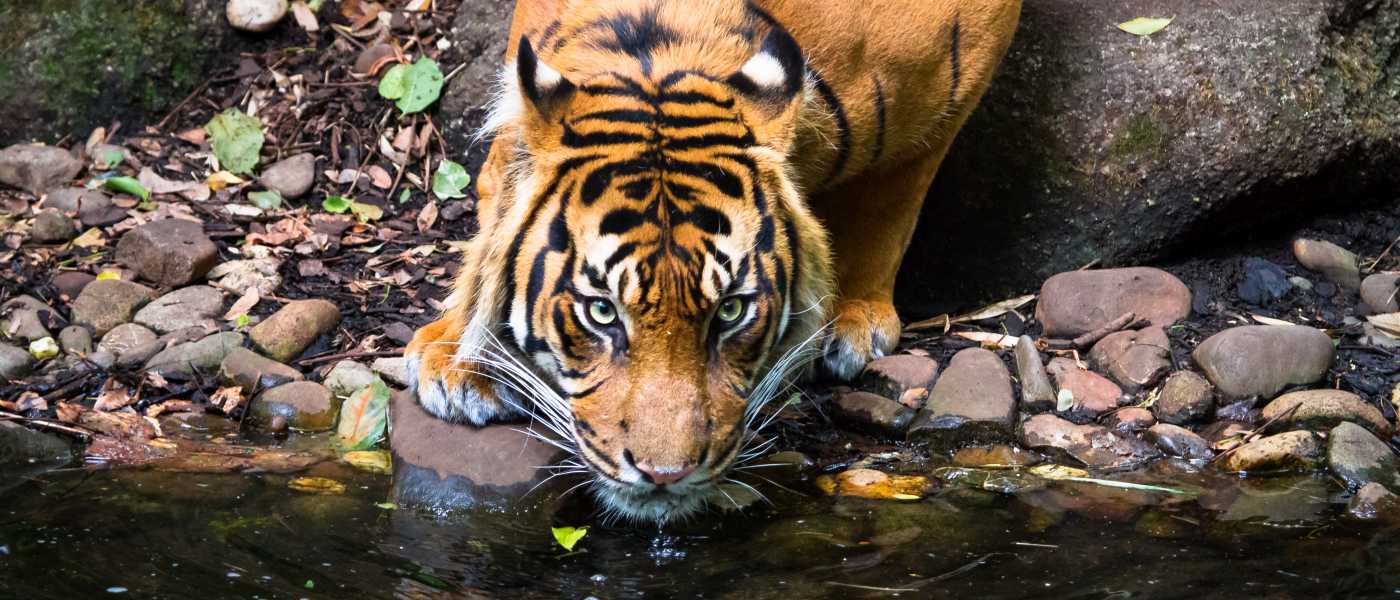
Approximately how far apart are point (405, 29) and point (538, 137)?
11.4 feet

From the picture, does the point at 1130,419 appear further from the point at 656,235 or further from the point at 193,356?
the point at 193,356

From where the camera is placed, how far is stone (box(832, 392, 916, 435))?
4.39 meters

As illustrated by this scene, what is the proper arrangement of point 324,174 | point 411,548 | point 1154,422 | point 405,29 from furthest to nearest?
point 405,29
point 324,174
point 1154,422
point 411,548

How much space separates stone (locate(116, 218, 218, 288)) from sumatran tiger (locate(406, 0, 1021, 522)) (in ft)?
4.94

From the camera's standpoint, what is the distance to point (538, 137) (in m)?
3.54

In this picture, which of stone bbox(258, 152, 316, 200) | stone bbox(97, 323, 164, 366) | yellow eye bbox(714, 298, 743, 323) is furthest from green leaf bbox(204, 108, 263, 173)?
yellow eye bbox(714, 298, 743, 323)

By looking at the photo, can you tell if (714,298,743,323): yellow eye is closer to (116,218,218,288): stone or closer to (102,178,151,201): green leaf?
(116,218,218,288): stone

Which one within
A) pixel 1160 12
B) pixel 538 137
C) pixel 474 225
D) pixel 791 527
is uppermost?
pixel 538 137

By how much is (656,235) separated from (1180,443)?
6.46 ft

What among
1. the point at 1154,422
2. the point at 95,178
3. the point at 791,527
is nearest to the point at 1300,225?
the point at 1154,422

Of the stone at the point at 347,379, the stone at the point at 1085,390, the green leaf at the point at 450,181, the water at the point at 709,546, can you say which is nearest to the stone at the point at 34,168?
the green leaf at the point at 450,181

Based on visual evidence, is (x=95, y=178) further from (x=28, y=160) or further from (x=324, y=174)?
(x=324, y=174)

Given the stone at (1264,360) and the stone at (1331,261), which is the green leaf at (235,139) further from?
the stone at (1331,261)

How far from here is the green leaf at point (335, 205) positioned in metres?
5.96
